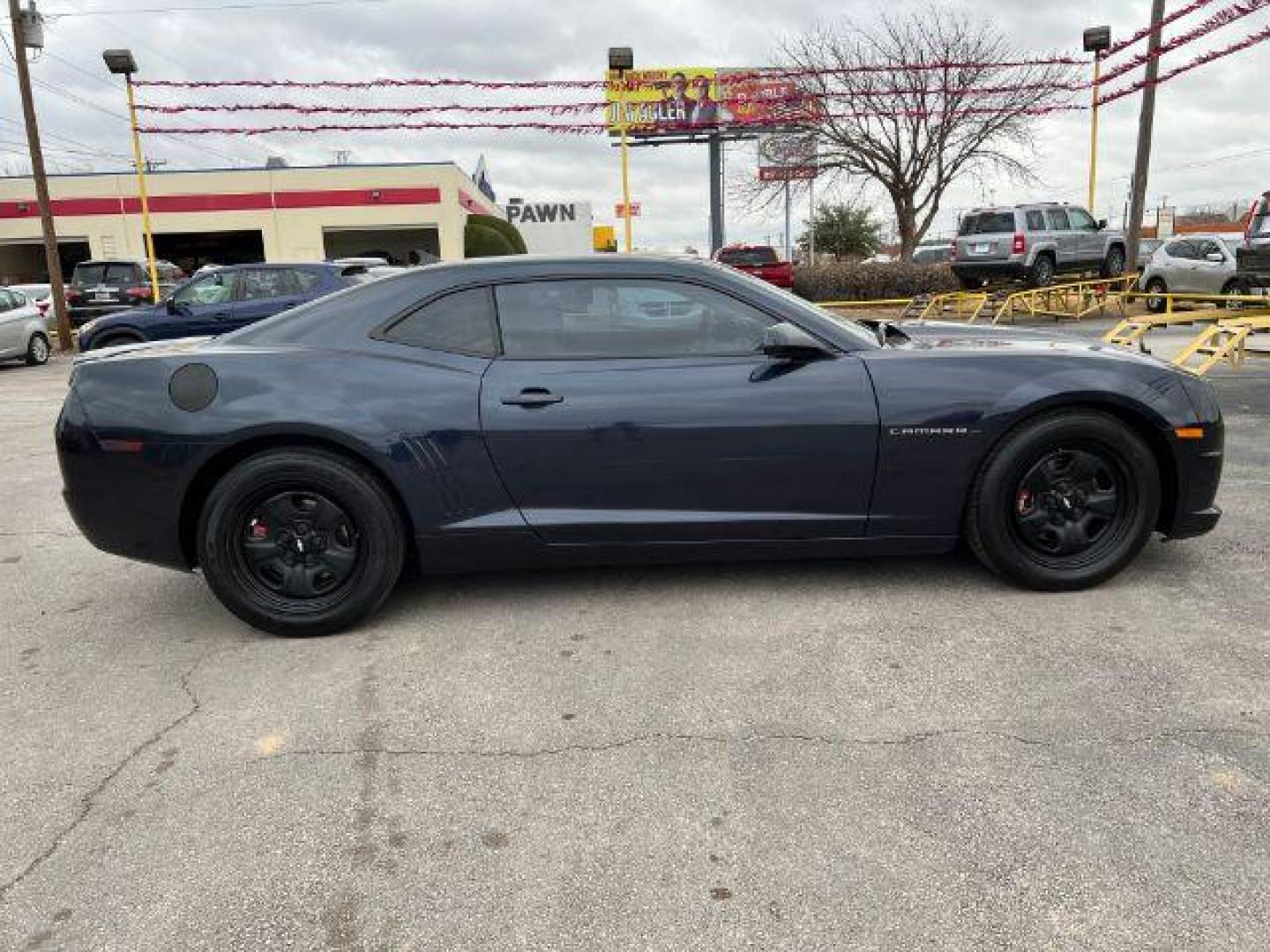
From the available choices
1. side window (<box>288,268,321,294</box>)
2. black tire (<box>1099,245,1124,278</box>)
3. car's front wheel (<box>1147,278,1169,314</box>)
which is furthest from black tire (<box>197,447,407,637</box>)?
black tire (<box>1099,245,1124,278</box>)

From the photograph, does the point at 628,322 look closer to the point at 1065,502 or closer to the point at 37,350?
the point at 1065,502

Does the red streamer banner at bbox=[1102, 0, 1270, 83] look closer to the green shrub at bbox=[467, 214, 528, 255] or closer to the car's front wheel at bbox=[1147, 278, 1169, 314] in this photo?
the car's front wheel at bbox=[1147, 278, 1169, 314]

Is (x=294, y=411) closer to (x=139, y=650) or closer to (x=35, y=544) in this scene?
(x=139, y=650)

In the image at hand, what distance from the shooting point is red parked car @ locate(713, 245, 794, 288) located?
75.0 feet

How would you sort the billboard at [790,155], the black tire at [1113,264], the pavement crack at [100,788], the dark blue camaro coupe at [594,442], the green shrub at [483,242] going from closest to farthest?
1. the pavement crack at [100,788]
2. the dark blue camaro coupe at [594,442]
3. the black tire at [1113,264]
4. the billboard at [790,155]
5. the green shrub at [483,242]

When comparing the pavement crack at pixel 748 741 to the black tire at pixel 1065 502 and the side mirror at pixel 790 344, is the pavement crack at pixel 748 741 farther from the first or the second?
the side mirror at pixel 790 344

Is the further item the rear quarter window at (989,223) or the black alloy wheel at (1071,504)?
the rear quarter window at (989,223)

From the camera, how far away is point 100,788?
9.14 ft

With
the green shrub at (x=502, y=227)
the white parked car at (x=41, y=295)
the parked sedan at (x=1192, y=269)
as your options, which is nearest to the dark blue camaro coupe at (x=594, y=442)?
the parked sedan at (x=1192, y=269)

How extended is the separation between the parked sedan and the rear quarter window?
2764 millimetres

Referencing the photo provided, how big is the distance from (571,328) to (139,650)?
2.12 meters

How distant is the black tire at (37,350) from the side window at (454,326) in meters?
16.3

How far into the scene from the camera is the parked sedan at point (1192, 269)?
57.0ft

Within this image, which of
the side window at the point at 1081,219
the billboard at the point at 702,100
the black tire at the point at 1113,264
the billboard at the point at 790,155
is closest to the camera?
the side window at the point at 1081,219
